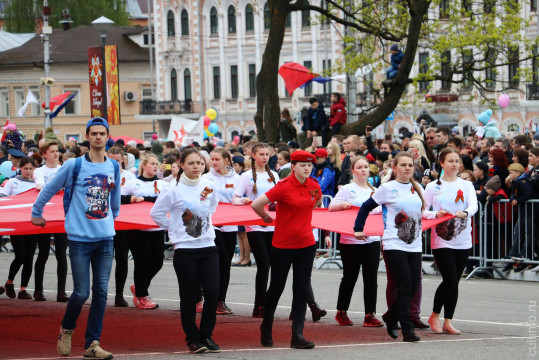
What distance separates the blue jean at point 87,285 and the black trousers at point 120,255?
382 centimetres

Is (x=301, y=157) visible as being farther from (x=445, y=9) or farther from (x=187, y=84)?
(x=187, y=84)

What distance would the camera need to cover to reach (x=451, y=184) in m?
11.4

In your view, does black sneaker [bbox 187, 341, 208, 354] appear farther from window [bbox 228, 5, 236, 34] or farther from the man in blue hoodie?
window [bbox 228, 5, 236, 34]

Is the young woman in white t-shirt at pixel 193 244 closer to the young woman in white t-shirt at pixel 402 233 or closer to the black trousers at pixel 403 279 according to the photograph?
the young woman in white t-shirt at pixel 402 233

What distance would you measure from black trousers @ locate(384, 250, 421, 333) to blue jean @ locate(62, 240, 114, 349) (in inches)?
110

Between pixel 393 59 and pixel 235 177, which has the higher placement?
pixel 393 59

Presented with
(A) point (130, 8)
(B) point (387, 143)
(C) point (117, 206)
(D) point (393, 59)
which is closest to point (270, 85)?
(D) point (393, 59)

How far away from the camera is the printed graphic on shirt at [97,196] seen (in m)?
9.77

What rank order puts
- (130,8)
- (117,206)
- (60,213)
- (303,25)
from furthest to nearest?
(130,8) < (303,25) < (60,213) < (117,206)

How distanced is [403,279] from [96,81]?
14247 mm

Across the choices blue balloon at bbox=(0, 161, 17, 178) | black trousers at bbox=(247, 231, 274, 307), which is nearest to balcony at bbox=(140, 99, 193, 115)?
blue balloon at bbox=(0, 161, 17, 178)

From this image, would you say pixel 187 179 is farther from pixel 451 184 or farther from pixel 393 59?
pixel 393 59

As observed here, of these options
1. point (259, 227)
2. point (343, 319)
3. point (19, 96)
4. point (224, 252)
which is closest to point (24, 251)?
point (224, 252)

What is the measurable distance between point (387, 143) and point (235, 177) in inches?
287
